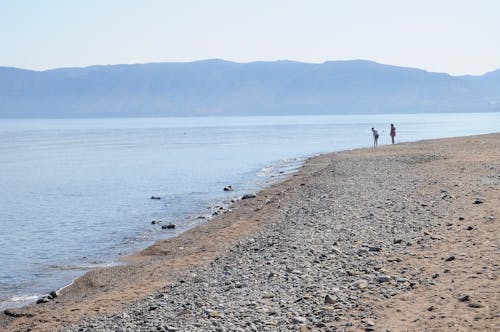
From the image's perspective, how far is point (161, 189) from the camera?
3862 centimetres

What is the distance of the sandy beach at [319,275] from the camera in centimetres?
924

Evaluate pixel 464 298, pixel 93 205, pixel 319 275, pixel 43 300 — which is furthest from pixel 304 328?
pixel 93 205

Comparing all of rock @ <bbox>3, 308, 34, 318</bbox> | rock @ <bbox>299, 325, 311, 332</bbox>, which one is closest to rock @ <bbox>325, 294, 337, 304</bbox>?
rock @ <bbox>299, 325, 311, 332</bbox>

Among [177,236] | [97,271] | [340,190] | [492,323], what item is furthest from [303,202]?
[492,323]

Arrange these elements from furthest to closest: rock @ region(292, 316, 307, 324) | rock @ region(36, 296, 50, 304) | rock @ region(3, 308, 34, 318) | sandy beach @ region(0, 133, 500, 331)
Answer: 1. rock @ region(36, 296, 50, 304)
2. rock @ region(3, 308, 34, 318)
3. sandy beach @ region(0, 133, 500, 331)
4. rock @ region(292, 316, 307, 324)

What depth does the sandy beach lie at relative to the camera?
924 centimetres

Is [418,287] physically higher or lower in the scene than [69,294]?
higher

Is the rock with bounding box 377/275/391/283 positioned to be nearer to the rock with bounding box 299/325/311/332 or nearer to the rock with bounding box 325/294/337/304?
the rock with bounding box 325/294/337/304

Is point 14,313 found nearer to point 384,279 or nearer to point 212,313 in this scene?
point 212,313

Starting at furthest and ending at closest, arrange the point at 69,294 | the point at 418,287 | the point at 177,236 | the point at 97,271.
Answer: the point at 177,236, the point at 97,271, the point at 69,294, the point at 418,287

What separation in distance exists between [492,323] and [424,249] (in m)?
4.28

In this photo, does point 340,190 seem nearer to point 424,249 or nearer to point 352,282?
point 424,249

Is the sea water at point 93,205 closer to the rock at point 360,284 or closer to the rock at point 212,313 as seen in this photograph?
the rock at point 212,313

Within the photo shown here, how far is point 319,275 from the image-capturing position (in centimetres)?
1141
